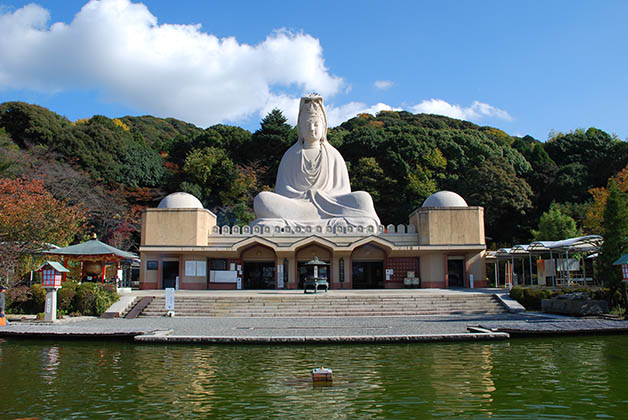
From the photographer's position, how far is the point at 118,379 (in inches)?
325

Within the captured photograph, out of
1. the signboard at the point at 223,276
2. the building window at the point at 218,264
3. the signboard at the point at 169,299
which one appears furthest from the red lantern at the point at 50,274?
the building window at the point at 218,264

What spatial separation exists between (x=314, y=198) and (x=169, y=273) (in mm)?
8283

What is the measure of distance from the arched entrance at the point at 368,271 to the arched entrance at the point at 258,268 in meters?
3.92

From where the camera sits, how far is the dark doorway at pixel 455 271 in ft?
84.5

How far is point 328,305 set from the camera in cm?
1892

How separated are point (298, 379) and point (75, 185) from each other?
31246mm

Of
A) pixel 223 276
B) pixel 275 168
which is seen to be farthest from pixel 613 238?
pixel 275 168

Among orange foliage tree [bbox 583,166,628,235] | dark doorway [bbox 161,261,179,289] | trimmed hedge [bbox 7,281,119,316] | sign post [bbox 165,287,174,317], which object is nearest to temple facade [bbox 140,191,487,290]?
dark doorway [bbox 161,261,179,289]

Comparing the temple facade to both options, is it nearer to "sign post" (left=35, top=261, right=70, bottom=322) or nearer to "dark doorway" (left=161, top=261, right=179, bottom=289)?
"dark doorway" (left=161, top=261, right=179, bottom=289)

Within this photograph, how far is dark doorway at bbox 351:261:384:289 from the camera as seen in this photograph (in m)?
26.3

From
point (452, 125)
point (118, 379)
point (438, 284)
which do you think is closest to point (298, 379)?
point (118, 379)

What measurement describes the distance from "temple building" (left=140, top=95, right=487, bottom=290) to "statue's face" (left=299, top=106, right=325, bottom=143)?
528 centimetres

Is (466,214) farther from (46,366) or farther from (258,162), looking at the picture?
(258,162)

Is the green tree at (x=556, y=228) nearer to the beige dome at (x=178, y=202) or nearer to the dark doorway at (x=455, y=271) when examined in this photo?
the dark doorway at (x=455, y=271)
